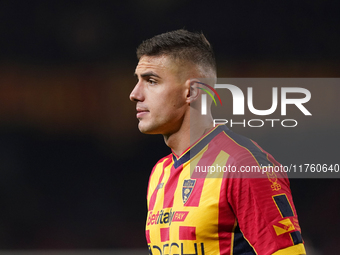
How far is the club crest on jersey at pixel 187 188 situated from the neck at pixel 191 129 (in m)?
0.20

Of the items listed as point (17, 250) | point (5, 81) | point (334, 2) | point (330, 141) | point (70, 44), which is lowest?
point (17, 250)

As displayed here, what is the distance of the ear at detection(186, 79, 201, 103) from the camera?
186 centimetres

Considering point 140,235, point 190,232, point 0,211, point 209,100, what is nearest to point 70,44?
point 0,211

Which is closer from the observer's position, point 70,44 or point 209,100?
point 209,100

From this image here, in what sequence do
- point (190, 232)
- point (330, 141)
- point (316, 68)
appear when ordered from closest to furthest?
point (190, 232), point (330, 141), point (316, 68)

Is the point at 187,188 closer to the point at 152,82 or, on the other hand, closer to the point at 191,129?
the point at 191,129

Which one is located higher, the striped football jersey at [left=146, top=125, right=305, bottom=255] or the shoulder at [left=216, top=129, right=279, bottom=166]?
the shoulder at [left=216, top=129, right=279, bottom=166]

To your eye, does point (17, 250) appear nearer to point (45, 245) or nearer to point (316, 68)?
point (45, 245)

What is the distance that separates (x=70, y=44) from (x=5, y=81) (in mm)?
937

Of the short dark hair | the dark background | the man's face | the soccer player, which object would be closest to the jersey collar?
the soccer player

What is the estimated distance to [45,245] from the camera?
439cm

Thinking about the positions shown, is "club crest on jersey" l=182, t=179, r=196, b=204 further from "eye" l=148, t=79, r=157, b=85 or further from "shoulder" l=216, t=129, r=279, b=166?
"eye" l=148, t=79, r=157, b=85

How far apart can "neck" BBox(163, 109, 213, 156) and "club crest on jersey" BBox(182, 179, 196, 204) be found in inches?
8.1

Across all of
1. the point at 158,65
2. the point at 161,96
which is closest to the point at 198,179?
the point at 161,96
